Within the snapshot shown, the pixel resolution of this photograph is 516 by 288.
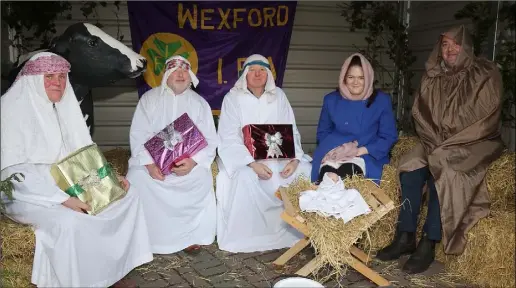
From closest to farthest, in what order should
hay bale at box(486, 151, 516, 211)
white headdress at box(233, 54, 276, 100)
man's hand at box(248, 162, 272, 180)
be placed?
hay bale at box(486, 151, 516, 211)
man's hand at box(248, 162, 272, 180)
white headdress at box(233, 54, 276, 100)

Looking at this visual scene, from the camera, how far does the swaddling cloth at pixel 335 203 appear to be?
11.1 feet

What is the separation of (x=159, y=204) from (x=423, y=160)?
2385 millimetres

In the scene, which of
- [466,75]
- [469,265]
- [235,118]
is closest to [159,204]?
[235,118]

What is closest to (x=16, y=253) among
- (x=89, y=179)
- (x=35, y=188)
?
(x=35, y=188)

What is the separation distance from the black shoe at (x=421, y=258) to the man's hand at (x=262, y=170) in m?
1.43

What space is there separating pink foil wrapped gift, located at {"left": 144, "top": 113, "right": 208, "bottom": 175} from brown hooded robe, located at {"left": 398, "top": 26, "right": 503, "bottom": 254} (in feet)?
6.25

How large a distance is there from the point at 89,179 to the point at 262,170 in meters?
1.56

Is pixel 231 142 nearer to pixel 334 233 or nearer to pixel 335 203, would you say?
pixel 335 203

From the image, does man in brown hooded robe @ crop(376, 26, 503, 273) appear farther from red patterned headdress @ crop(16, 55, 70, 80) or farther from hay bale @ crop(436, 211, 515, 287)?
red patterned headdress @ crop(16, 55, 70, 80)

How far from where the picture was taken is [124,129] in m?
6.47

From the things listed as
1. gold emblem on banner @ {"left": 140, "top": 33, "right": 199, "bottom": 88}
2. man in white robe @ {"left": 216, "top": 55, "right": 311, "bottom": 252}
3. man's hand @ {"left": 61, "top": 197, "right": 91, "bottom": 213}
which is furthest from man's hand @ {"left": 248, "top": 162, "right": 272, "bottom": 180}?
gold emblem on banner @ {"left": 140, "top": 33, "right": 199, "bottom": 88}

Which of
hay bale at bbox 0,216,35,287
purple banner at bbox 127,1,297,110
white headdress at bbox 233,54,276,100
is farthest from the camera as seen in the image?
purple banner at bbox 127,1,297,110

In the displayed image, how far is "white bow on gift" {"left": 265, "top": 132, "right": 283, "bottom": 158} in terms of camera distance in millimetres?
4438

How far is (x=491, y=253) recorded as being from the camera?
3.49 metres
